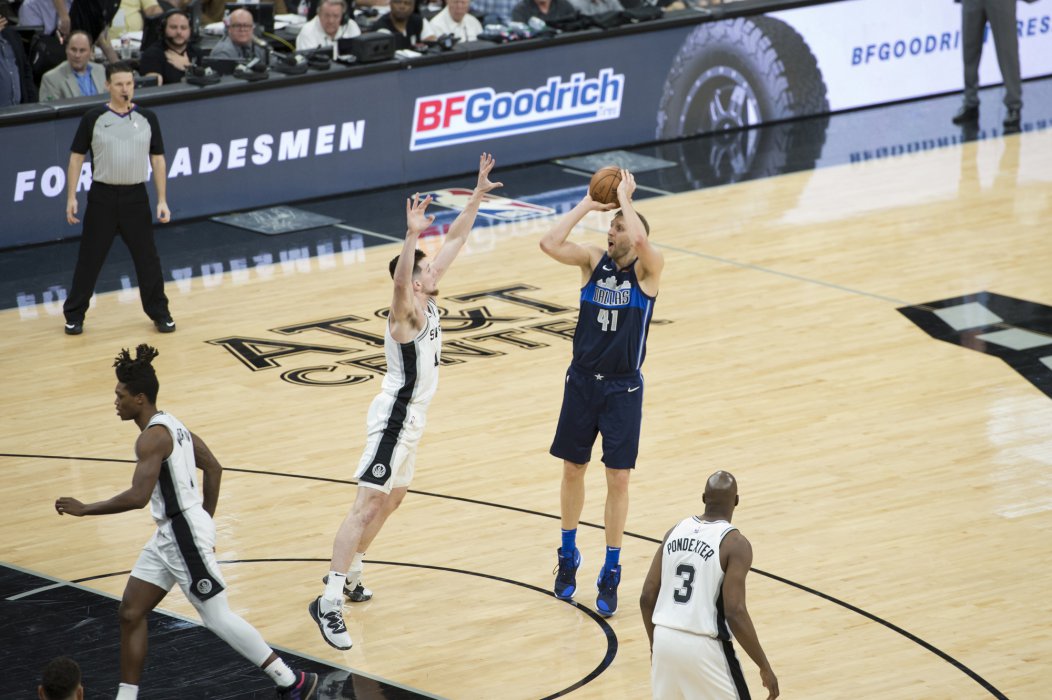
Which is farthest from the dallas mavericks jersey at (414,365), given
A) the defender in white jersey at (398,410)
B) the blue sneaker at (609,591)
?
the blue sneaker at (609,591)

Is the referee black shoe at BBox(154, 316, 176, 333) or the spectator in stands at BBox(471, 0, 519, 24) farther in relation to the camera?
the spectator in stands at BBox(471, 0, 519, 24)

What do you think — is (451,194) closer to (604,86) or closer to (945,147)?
(604,86)

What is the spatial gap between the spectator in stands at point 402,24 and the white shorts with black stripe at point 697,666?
12427 millimetres

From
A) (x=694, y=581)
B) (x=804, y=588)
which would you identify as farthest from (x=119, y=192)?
(x=694, y=581)

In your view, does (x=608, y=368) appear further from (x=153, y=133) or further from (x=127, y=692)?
(x=153, y=133)

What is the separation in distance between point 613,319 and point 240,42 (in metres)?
9.94

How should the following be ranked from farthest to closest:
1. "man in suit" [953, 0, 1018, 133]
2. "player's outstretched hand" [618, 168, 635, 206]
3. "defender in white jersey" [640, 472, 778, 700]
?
"man in suit" [953, 0, 1018, 133] → "player's outstretched hand" [618, 168, 635, 206] → "defender in white jersey" [640, 472, 778, 700]

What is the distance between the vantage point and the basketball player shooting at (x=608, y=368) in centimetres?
791

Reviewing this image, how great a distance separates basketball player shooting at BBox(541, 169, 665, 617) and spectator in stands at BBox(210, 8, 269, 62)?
9.51 metres

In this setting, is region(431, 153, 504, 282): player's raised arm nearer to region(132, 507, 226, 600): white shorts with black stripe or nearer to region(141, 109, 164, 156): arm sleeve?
region(132, 507, 226, 600): white shorts with black stripe

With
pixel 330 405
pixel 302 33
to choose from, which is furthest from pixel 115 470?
pixel 302 33

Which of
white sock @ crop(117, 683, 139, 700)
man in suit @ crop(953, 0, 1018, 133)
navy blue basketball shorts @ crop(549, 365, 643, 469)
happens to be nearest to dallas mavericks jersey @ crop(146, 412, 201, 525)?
white sock @ crop(117, 683, 139, 700)

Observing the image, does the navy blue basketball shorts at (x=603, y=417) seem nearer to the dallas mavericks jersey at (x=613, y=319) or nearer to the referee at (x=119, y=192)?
the dallas mavericks jersey at (x=613, y=319)

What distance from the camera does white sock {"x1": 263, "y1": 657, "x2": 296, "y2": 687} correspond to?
6895 mm
